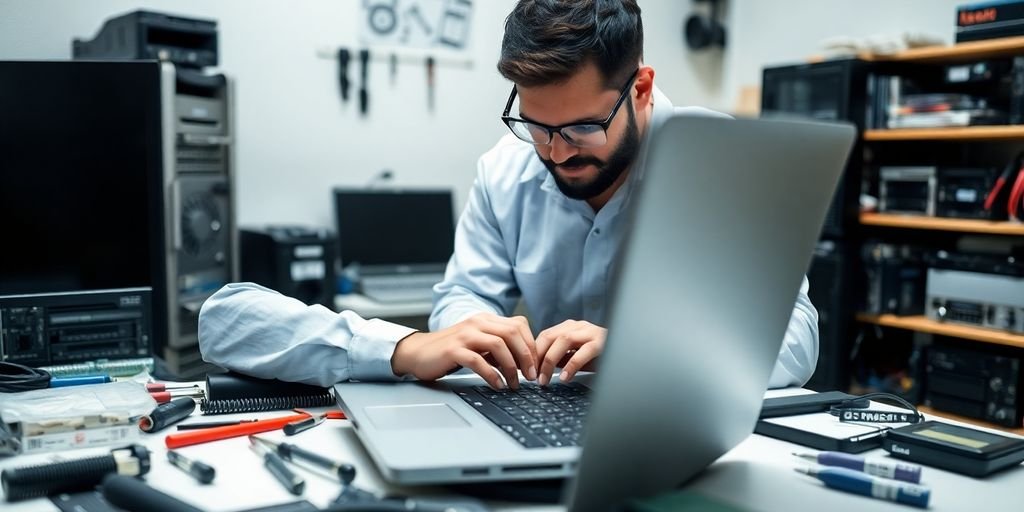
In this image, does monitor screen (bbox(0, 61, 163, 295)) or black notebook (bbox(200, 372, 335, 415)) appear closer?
black notebook (bbox(200, 372, 335, 415))

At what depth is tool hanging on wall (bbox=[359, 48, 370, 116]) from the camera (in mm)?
3309

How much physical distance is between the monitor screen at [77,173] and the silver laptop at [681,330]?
68cm

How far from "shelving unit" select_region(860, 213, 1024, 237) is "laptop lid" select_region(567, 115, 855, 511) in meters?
2.53

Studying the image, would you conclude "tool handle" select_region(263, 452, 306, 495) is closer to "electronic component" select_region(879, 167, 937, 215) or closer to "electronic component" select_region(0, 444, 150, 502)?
"electronic component" select_region(0, 444, 150, 502)

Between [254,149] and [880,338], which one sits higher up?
[254,149]

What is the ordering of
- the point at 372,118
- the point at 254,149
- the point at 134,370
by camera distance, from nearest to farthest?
the point at 134,370 < the point at 254,149 < the point at 372,118

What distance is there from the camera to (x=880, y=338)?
135 inches

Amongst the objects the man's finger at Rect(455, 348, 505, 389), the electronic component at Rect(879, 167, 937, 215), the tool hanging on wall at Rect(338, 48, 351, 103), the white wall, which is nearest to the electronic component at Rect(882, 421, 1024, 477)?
the man's finger at Rect(455, 348, 505, 389)

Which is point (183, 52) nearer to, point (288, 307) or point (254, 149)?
point (254, 149)

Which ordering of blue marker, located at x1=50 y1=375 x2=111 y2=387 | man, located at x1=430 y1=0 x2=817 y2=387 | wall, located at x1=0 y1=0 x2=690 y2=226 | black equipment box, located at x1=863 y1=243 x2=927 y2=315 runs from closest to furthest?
blue marker, located at x1=50 y1=375 x2=111 y2=387, man, located at x1=430 y1=0 x2=817 y2=387, wall, located at x1=0 y1=0 x2=690 y2=226, black equipment box, located at x1=863 y1=243 x2=927 y2=315

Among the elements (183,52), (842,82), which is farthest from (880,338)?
(183,52)

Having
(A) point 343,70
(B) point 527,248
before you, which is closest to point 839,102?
(A) point 343,70

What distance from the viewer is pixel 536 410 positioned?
89cm

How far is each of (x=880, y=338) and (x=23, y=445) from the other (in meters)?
3.20
